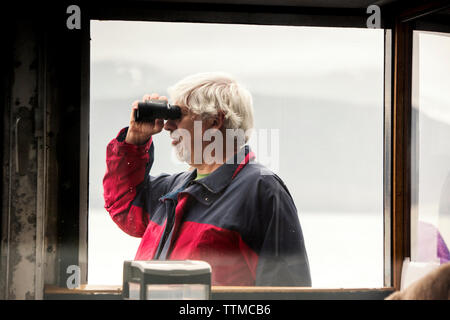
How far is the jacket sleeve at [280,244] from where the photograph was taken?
1.74 metres

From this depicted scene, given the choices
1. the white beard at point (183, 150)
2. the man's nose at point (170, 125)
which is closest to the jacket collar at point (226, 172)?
the white beard at point (183, 150)

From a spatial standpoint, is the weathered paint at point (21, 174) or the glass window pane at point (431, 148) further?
the glass window pane at point (431, 148)

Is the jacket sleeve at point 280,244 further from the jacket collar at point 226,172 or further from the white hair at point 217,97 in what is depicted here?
the white hair at point 217,97

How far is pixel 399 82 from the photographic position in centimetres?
187

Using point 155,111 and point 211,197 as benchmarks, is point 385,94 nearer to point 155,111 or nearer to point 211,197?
point 211,197

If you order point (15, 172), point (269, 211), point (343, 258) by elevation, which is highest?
point (15, 172)

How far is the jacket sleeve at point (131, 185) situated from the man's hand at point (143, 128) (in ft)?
0.08

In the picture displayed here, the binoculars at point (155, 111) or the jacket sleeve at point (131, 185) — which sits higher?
the binoculars at point (155, 111)

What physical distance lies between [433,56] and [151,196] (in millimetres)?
1267

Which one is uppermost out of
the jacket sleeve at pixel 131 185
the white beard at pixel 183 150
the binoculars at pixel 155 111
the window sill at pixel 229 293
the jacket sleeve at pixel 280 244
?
the binoculars at pixel 155 111

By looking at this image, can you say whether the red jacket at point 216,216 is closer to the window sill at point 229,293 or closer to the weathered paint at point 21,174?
the window sill at point 229,293

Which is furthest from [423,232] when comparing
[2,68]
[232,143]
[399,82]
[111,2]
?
[2,68]

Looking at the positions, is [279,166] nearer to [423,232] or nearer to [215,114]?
[215,114]

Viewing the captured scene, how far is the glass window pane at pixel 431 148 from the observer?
72.3 inches
